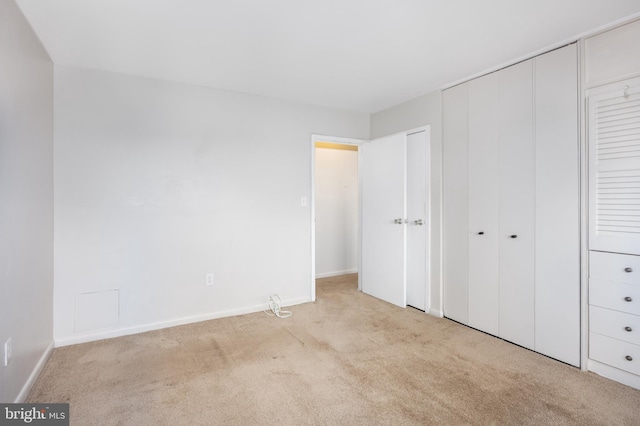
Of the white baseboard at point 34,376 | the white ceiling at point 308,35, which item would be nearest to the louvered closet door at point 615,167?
the white ceiling at point 308,35

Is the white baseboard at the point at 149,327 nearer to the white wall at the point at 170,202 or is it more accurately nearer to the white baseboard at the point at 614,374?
the white wall at the point at 170,202

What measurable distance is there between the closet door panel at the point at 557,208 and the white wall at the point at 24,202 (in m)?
3.48

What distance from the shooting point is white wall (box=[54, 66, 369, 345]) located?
2662mm

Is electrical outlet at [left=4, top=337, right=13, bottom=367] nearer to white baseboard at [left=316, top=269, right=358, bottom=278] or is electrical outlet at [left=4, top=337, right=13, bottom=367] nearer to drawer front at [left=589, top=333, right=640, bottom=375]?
drawer front at [left=589, top=333, right=640, bottom=375]

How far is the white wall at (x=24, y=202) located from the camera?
5.50ft

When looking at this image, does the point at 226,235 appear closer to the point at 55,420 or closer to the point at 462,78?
the point at 55,420

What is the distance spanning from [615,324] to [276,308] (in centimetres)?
280

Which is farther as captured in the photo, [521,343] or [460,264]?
[460,264]

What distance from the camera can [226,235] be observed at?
3.29 meters

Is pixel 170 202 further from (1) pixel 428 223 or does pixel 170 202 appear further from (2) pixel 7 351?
(1) pixel 428 223

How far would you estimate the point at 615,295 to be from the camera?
2088 mm

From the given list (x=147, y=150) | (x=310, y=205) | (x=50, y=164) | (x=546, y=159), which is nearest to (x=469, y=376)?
(x=546, y=159)

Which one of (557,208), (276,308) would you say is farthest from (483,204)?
(276,308)

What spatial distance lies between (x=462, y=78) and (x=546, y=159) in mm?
1106
